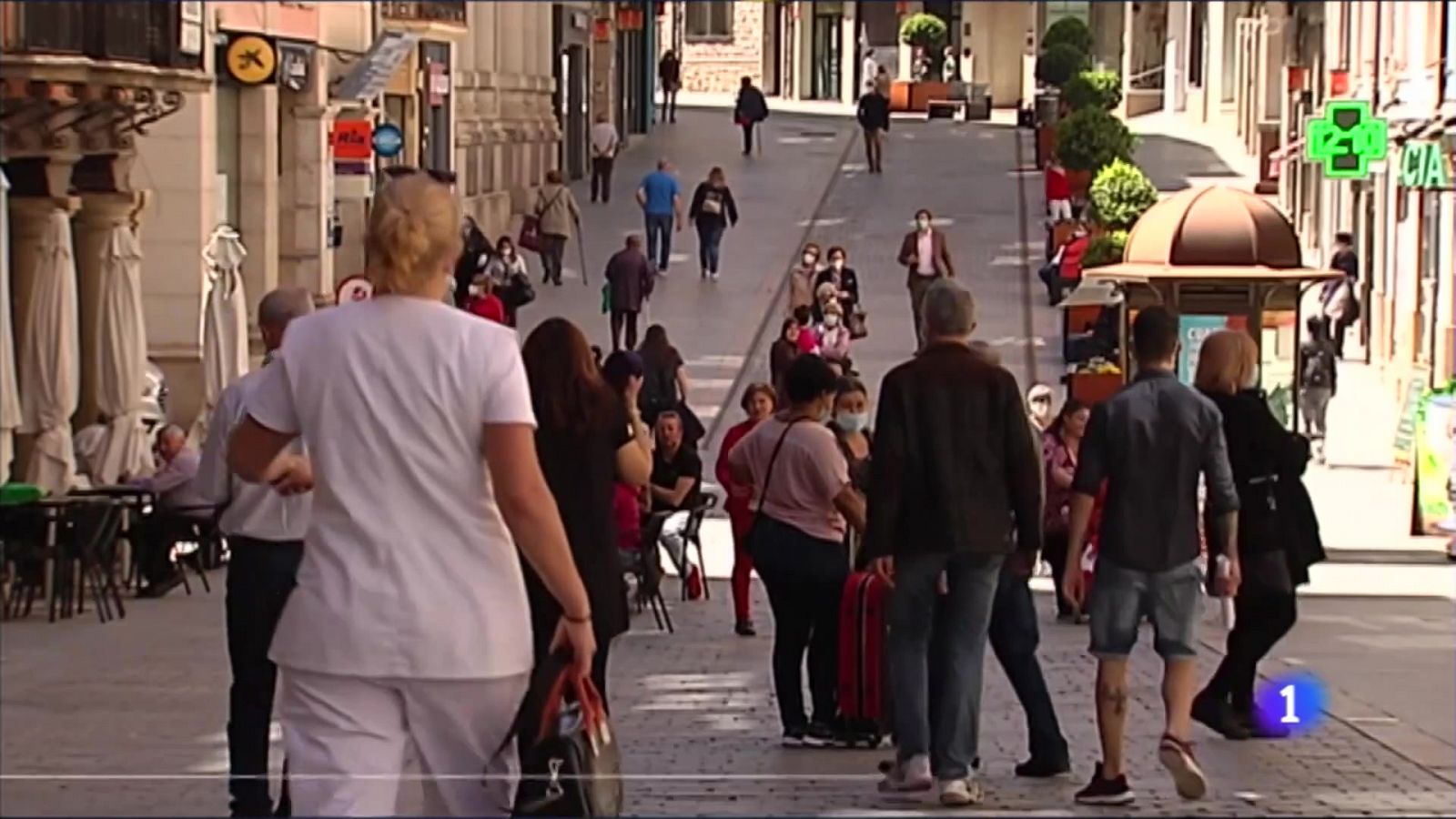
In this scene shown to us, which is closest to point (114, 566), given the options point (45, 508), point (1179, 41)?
point (45, 508)

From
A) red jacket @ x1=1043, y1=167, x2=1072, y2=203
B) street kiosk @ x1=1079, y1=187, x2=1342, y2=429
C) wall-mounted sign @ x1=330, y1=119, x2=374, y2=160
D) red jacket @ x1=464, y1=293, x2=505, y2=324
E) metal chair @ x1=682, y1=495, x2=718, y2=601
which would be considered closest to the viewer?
metal chair @ x1=682, y1=495, x2=718, y2=601

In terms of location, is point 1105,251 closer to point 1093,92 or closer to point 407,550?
point 1093,92

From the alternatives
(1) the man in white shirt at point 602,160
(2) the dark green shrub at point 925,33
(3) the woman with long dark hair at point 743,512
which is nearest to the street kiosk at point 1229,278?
(3) the woman with long dark hair at point 743,512

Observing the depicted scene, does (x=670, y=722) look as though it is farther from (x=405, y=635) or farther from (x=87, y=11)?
(x=87, y=11)

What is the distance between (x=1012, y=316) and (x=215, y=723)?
24.7 metres

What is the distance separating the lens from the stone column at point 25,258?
19.5 m

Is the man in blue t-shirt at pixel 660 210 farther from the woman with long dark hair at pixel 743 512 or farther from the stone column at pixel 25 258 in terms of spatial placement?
the woman with long dark hair at pixel 743 512

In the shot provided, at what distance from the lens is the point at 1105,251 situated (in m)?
33.0

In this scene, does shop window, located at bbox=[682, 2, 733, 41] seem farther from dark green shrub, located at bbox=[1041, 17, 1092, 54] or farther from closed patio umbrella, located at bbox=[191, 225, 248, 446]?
closed patio umbrella, located at bbox=[191, 225, 248, 446]

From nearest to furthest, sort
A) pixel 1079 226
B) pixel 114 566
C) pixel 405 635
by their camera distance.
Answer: pixel 405 635
pixel 114 566
pixel 1079 226

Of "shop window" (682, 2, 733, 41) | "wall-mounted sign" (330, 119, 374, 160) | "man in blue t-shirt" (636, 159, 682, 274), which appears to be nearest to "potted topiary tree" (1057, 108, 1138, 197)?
"man in blue t-shirt" (636, 159, 682, 274)

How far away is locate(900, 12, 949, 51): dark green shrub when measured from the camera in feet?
224

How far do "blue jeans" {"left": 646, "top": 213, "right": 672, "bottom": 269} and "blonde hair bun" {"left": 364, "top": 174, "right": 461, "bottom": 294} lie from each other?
32977mm

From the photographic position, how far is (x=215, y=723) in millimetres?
12633
